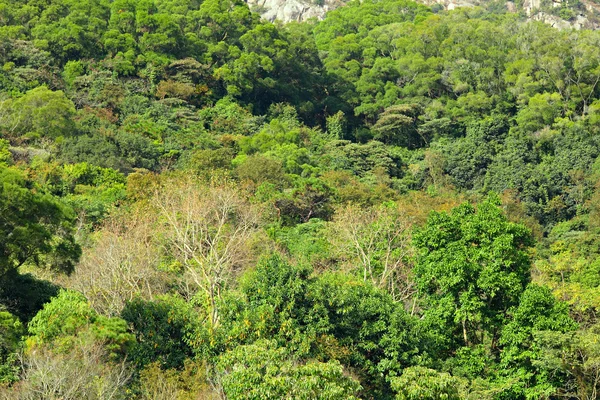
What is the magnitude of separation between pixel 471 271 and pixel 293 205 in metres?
13.7

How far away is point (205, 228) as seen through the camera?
20688mm

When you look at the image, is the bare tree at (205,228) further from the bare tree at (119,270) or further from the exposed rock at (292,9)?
the exposed rock at (292,9)

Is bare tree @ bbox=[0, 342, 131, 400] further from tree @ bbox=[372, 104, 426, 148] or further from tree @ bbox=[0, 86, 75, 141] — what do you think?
tree @ bbox=[372, 104, 426, 148]

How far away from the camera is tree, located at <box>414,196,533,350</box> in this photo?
17.7m

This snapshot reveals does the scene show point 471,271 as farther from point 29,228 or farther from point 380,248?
point 29,228

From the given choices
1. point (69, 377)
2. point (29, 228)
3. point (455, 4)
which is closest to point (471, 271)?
point (69, 377)

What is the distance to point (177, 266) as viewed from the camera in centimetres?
2236

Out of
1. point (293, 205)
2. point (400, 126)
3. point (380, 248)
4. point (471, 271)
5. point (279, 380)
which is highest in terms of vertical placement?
point (471, 271)

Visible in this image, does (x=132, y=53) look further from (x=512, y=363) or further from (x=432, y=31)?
(x=512, y=363)

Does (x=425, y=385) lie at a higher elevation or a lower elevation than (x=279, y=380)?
lower

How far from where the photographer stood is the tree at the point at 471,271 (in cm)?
1772

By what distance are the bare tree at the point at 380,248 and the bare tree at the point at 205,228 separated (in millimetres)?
2963

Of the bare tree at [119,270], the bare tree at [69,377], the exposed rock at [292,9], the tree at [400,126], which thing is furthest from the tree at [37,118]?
the exposed rock at [292,9]

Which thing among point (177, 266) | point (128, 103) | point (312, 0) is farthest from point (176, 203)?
point (312, 0)
